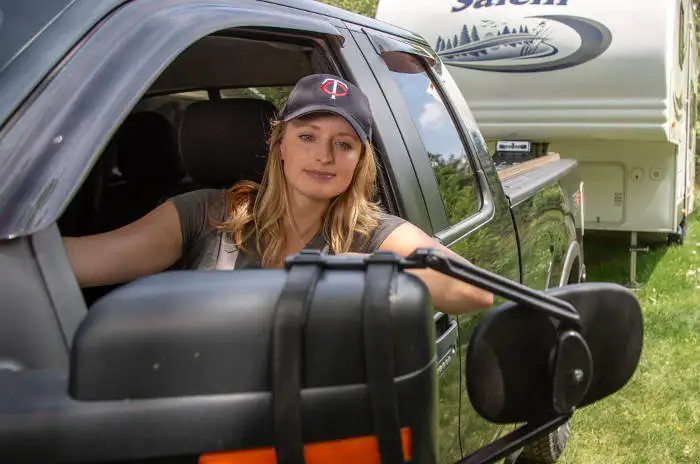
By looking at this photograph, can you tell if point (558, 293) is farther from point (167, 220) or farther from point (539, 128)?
point (539, 128)

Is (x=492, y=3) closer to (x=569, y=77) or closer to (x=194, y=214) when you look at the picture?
(x=569, y=77)

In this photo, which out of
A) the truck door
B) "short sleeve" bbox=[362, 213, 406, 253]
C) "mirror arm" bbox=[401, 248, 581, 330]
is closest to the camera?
"mirror arm" bbox=[401, 248, 581, 330]

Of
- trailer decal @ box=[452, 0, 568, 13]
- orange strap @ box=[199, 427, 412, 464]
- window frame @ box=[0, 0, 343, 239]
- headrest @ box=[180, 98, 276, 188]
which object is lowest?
orange strap @ box=[199, 427, 412, 464]

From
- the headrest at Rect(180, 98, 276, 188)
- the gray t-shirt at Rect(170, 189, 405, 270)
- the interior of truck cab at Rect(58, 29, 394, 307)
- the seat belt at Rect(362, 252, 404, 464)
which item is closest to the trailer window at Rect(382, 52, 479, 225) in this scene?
the interior of truck cab at Rect(58, 29, 394, 307)

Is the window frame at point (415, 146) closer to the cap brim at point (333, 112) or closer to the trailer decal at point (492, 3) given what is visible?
the cap brim at point (333, 112)

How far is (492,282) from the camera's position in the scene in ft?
3.48

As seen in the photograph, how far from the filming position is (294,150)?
6.68ft

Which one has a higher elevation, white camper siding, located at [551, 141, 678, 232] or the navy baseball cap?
the navy baseball cap

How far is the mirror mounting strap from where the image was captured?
100 centimetres

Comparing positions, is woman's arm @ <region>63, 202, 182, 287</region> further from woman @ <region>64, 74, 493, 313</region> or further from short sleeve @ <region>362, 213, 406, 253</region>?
short sleeve @ <region>362, 213, 406, 253</region>

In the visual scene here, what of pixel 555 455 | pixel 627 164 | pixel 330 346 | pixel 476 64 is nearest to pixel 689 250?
pixel 627 164

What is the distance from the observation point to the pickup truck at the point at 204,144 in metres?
1.13

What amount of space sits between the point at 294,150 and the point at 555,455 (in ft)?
8.42

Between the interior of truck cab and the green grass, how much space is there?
254 centimetres
